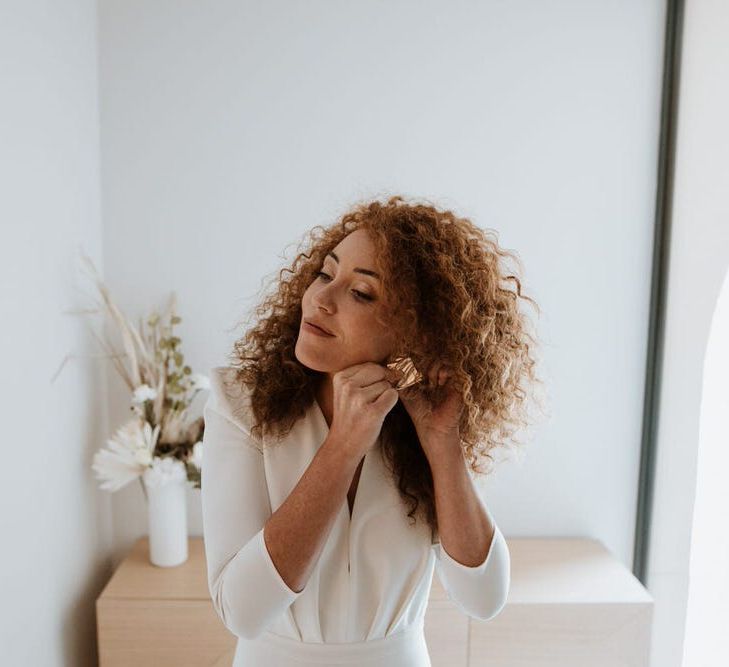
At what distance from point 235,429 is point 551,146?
4.75ft

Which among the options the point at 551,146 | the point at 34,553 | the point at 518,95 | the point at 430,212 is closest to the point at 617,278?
the point at 551,146

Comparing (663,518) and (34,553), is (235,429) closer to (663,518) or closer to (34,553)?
(34,553)

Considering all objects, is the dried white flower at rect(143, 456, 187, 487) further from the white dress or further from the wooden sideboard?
the white dress

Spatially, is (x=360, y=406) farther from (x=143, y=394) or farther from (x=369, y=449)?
(x=143, y=394)

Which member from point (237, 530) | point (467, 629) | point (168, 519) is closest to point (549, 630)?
point (467, 629)

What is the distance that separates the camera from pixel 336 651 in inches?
42.4

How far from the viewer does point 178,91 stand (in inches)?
79.0

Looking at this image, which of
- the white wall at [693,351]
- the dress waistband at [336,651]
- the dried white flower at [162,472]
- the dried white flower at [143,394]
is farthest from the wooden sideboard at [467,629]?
the dress waistband at [336,651]

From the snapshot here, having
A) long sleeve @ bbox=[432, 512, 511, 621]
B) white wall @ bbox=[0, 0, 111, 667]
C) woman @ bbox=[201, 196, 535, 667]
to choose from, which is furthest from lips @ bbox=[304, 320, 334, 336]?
white wall @ bbox=[0, 0, 111, 667]

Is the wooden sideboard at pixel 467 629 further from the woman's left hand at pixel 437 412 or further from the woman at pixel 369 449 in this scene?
the woman's left hand at pixel 437 412

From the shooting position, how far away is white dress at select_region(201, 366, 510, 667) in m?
1.02

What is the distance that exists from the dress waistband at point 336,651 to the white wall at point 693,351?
3.22 ft

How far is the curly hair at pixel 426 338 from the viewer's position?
102cm

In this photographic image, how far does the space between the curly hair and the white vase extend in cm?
91
